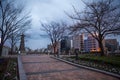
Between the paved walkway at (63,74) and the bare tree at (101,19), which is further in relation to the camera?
the bare tree at (101,19)

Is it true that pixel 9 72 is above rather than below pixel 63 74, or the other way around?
above

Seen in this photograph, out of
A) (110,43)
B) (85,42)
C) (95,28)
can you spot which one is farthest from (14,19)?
(85,42)

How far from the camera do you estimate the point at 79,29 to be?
70.5 feet

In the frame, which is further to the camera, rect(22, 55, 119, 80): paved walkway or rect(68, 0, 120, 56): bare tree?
rect(68, 0, 120, 56): bare tree

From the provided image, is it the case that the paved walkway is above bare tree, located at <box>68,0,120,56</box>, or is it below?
below

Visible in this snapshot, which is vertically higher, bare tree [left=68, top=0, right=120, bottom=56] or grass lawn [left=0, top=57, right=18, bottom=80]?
bare tree [left=68, top=0, right=120, bottom=56]

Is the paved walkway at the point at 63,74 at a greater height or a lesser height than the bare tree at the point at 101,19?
lesser

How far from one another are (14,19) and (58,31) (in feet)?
63.5

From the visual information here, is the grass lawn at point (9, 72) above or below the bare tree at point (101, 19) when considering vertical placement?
below

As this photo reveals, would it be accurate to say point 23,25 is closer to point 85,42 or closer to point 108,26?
point 108,26

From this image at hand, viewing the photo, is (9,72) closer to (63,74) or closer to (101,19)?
(63,74)

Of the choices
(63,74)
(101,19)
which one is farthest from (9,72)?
(101,19)

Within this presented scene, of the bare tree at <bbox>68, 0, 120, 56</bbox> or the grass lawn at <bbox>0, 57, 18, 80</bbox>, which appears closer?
the grass lawn at <bbox>0, 57, 18, 80</bbox>

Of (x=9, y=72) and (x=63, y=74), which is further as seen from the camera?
(x=9, y=72)
